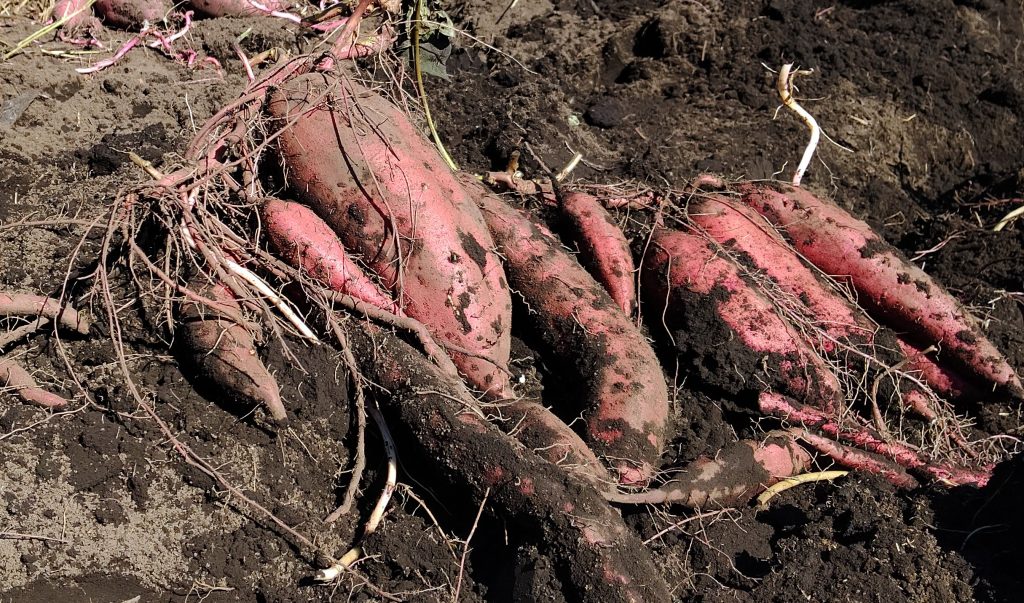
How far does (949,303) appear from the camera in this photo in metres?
3.00

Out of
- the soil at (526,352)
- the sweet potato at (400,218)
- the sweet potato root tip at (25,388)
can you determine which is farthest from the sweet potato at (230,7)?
the sweet potato root tip at (25,388)

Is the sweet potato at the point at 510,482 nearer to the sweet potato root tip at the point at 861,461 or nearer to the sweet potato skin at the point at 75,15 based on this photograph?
the sweet potato root tip at the point at 861,461

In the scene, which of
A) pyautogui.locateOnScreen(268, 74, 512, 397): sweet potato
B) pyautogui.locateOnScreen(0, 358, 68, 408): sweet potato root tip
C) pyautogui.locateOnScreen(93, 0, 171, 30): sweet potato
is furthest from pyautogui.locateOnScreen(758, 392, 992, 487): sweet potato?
pyautogui.locateOnScreen(93, 0, 171, 30): sweet potato

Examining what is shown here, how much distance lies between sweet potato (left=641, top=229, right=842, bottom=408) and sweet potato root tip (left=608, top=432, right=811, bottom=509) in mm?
201

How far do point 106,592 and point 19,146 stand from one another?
1.83 m

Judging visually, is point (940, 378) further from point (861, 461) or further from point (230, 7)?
point (230, 7)

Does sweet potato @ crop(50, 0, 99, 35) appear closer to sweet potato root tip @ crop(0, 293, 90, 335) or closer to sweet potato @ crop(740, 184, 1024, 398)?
sweet potato root tip @ crop(0, 293, 90, 335)

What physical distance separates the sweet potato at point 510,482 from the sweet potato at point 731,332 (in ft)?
2.45

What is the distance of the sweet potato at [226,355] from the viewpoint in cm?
245

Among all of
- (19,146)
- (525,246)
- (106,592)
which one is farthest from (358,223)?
(19,146)

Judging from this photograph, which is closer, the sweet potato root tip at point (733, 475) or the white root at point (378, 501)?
the white root at point (378, 501)

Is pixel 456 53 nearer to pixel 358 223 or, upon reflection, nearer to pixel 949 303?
pixel 358 223

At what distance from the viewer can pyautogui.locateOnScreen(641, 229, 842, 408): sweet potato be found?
2762 mm

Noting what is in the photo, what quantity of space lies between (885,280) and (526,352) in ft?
4.36
